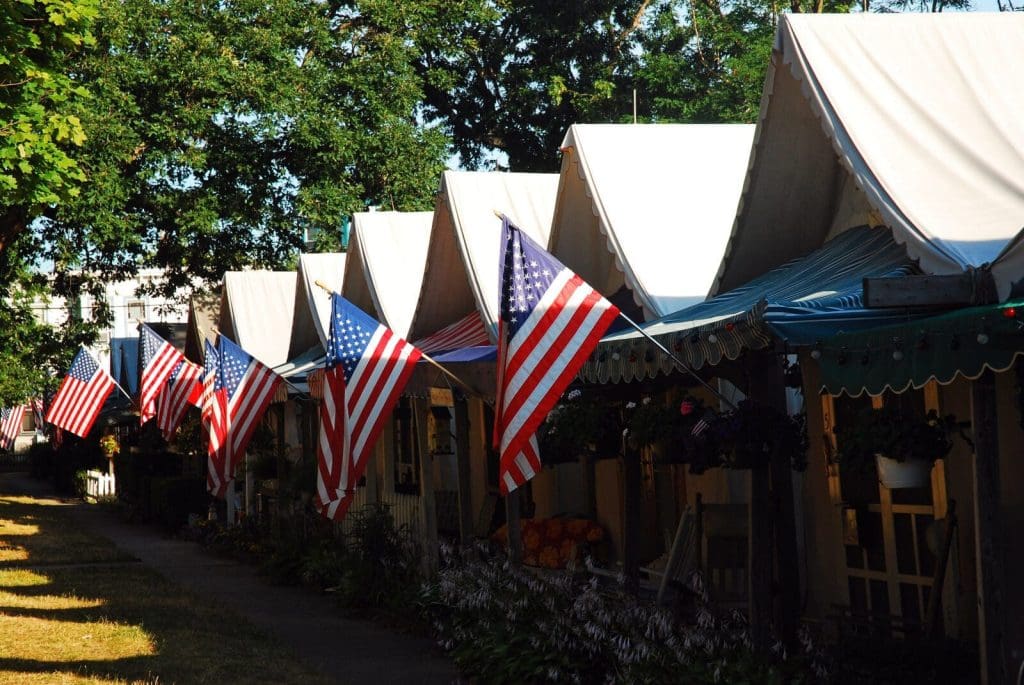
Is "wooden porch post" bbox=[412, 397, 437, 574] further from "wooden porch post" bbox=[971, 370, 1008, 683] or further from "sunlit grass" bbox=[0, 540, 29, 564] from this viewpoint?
"sunlit grass" bbox=[0, 540, 29, 564]

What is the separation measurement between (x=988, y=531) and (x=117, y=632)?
30.7 ft

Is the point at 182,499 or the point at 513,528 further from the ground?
the point at 513,528

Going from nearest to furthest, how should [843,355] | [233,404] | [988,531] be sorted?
[988,531], [843,355], [233,404]

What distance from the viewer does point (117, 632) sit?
43.1ft

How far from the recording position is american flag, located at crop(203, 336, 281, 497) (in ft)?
55.3

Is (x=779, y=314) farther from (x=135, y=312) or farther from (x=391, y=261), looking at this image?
(x=135, y=312)

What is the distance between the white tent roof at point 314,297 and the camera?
2136 centimetres

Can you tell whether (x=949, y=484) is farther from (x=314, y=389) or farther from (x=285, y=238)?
(x=285, y=238)

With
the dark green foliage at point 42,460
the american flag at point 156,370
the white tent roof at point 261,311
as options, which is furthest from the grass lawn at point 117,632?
the dark green foliage at point 42,460

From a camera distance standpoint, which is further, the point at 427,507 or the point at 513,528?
the point at 427,507

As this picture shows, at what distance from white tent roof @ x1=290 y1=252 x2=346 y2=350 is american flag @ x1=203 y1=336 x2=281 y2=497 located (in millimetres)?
3250

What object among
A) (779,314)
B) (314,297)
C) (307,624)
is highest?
(314,297)

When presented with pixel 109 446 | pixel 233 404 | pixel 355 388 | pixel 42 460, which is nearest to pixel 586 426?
pixel 355 388

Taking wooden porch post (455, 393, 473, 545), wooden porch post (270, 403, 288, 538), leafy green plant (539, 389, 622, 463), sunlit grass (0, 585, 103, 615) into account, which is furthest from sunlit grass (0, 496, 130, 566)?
leafy green plant (539, 389, 622, 463)
